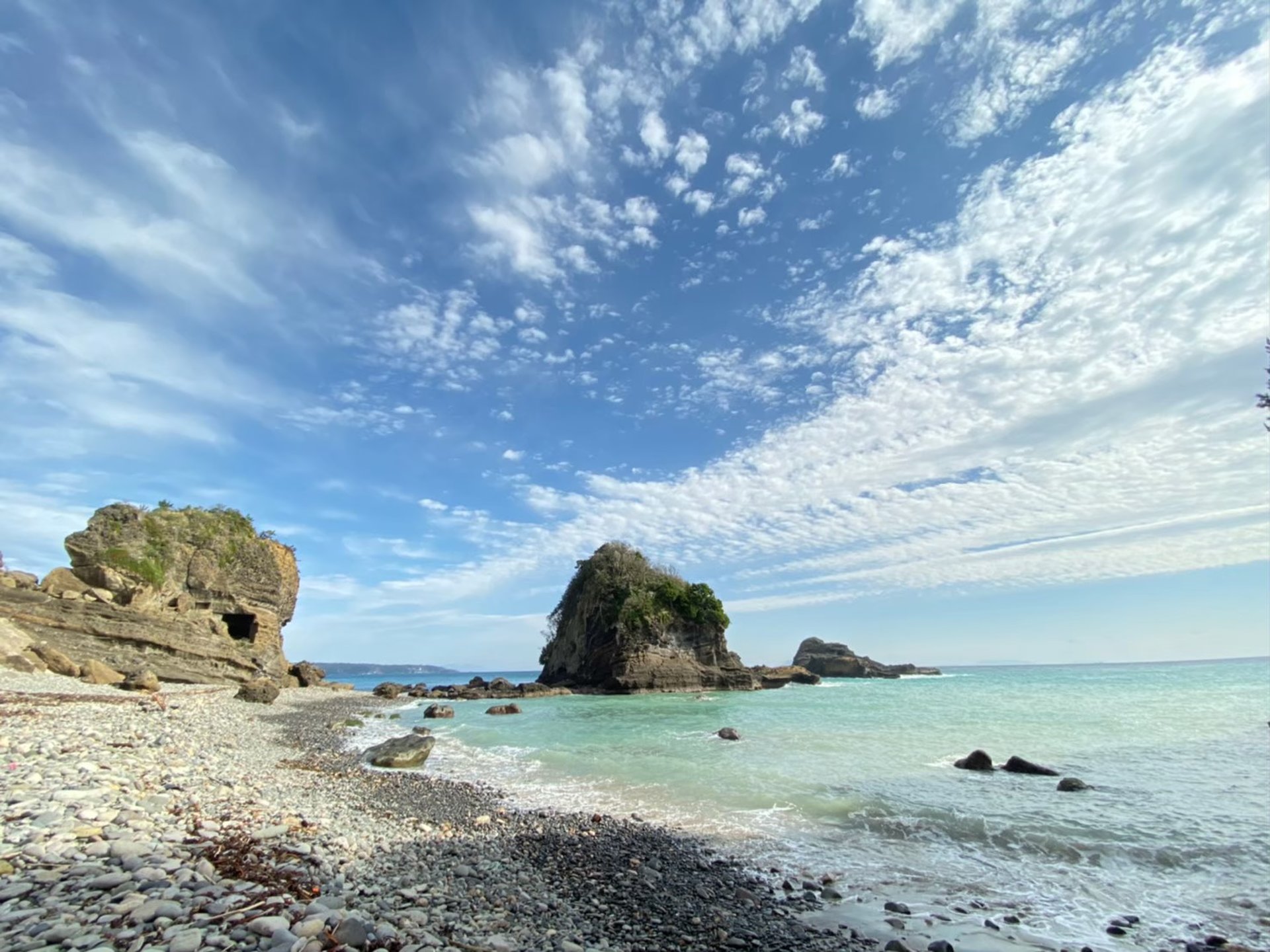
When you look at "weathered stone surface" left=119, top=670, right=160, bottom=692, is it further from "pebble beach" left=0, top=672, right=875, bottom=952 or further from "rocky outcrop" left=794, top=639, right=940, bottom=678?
"rocky outcrop" left=794, top=639, right=940, bottom=678

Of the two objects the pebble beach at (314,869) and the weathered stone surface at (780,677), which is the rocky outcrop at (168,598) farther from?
the weathered stone surface at (780,677)

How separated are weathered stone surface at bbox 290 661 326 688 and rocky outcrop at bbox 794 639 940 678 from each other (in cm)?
8222

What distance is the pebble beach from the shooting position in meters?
5.14

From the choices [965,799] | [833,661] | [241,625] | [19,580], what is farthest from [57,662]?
[833,661]

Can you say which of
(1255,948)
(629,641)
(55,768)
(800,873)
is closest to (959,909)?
(800,873)

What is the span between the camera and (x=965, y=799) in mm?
13859

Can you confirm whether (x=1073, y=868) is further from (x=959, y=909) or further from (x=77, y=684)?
(x=77, y=684)

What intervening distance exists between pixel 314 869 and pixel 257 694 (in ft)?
103

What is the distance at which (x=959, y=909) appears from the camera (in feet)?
26.6

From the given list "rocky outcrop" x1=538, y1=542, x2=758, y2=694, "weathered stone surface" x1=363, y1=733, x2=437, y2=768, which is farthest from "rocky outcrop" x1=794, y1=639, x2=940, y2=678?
"weathered stone surface" x1=363, y1=733, x2=437, y2=768

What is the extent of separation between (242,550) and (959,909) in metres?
46.8

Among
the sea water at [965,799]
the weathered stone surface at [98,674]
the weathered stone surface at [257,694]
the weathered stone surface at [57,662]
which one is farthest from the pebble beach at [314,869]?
the weathered stone surface at [257,694]

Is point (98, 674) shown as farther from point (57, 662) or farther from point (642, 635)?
point (642, 635)

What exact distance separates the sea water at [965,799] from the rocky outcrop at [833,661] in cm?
8027
